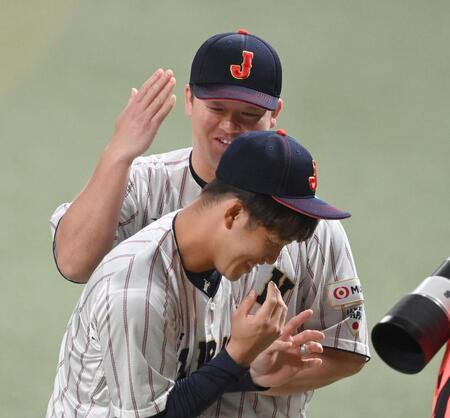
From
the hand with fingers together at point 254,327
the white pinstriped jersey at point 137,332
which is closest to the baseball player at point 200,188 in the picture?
the white pinstriped jersey at point 137,332

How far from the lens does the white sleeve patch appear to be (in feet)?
10.2

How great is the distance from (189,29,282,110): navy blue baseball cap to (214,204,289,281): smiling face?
553 millimetres

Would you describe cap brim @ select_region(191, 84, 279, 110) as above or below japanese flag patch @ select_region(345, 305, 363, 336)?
above

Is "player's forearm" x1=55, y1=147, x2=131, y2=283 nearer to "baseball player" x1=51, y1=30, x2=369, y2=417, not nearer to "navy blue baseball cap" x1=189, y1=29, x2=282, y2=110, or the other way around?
"baseball player" x1=51, y1=30, x2=369, y2=417

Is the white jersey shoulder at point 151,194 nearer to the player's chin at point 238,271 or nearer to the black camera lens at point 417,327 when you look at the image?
the player's chin at point 238,271

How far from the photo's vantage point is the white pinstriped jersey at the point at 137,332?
8.59ft

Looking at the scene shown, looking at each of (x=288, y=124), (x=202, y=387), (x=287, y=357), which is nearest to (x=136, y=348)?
(x=202, y=387)

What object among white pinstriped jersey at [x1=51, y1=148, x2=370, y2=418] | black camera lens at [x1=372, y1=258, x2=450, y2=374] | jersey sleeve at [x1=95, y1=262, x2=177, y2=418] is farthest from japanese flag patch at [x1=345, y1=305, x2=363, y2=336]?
black camera lens at [x1=372, y1=258, x2=450, y2=374]

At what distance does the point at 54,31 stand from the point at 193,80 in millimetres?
3023

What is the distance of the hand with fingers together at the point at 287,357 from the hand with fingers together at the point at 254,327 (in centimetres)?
12

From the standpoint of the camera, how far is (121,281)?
2627 millimetres

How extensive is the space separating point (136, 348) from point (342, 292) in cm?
71

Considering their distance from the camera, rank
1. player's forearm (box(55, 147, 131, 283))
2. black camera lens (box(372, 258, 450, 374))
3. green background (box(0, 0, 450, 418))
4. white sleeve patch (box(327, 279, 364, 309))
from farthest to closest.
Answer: green background (box(0, 0, 450, 418))
white sleeve patch (box(327, 279, 364, 309))
player's forearm (box(55, 147, 131, 283))
black camera lens (box(372, 258, 450, 374))

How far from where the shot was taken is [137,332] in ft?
8.58
